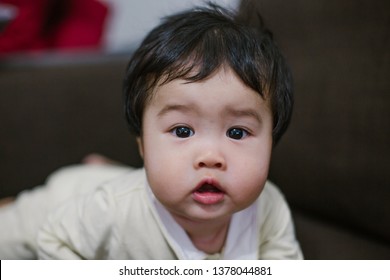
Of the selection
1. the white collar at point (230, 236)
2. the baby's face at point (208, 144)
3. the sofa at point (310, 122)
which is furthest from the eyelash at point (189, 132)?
the sofa at point (310, 122)

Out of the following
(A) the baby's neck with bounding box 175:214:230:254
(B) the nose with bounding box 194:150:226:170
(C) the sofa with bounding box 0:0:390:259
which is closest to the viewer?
(B) the nose with bounding box 194:150:226:170

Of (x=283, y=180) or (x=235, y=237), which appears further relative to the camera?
(x=283, y=180)

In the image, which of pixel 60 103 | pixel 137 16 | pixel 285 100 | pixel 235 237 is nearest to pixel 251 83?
pixel 285 100

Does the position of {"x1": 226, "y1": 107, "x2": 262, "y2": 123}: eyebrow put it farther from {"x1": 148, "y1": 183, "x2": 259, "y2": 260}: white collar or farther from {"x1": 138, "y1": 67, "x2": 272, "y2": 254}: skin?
{"x1": 148, "y1": 183, "x2": 259, "y2": 260}: white collar

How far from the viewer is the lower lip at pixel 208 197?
58cm

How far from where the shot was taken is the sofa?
0.86m

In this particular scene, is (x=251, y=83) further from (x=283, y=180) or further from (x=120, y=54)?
(x=120, y=54)

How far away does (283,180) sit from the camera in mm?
987

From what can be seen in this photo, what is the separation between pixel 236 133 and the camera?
59 cm

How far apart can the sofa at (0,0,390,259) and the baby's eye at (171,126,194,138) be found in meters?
0.37

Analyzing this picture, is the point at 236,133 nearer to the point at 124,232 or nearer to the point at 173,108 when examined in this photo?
the point at 173,108

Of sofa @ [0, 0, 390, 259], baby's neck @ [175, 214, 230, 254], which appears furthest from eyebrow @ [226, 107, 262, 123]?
sofa @ [0, 0, 390, 259]

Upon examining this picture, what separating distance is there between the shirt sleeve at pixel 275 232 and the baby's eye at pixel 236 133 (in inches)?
7.8
